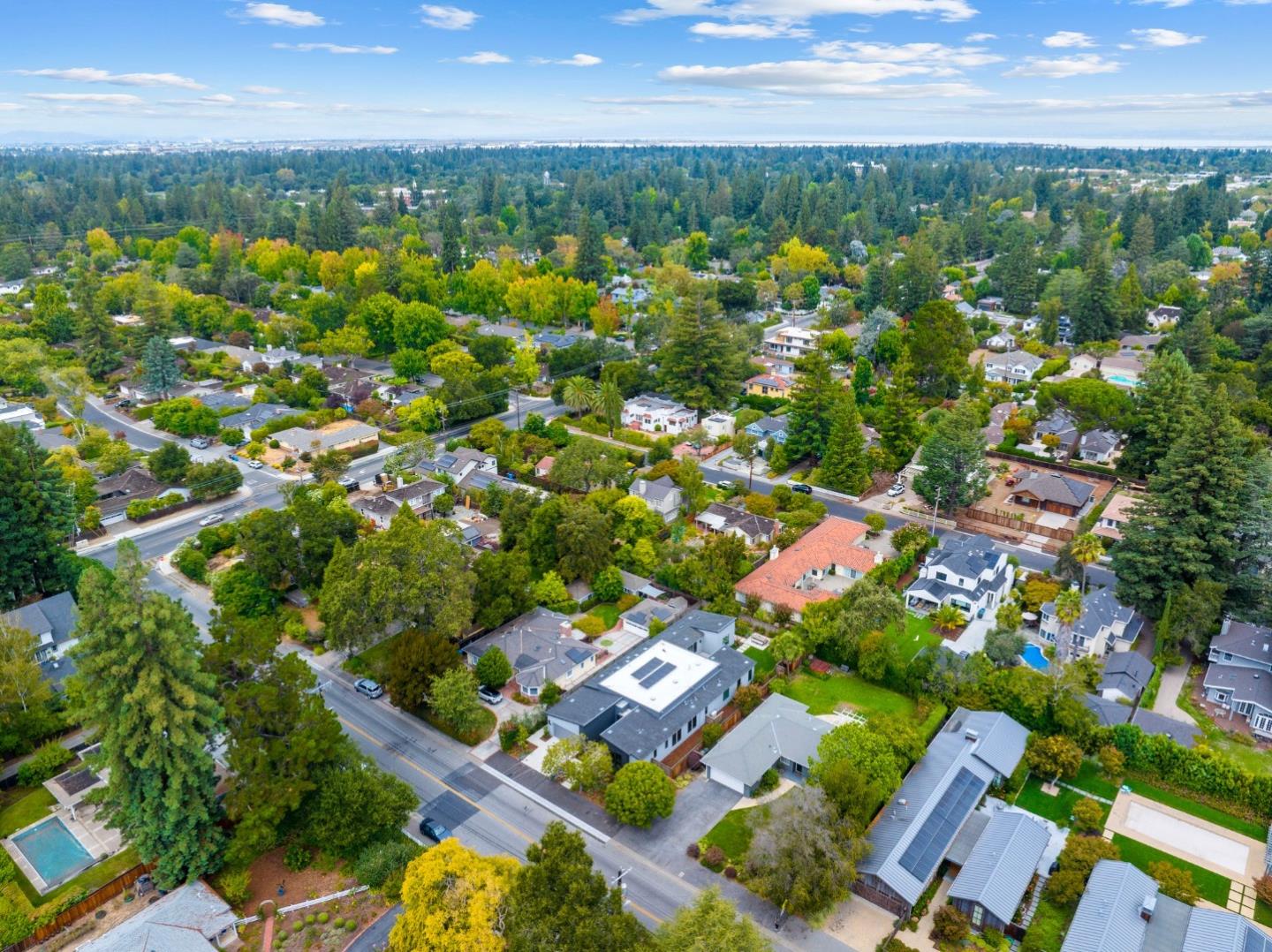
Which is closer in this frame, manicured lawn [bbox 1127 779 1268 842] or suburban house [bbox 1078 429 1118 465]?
manicured lawn [bbox 1127 779 1268 842]

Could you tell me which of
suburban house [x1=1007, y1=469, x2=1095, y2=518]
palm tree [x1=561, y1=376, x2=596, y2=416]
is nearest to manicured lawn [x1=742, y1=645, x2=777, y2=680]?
suburban house [x1=1007, y1=469, x2=1095, y2=518]

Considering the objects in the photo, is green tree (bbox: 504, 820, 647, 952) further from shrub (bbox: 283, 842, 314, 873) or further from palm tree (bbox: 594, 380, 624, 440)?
palm tree (bbox: 594, 380, 624, 440)

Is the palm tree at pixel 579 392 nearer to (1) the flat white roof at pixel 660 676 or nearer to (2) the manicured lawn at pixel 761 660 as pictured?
(2) the manicured lawn at pixel 761 660

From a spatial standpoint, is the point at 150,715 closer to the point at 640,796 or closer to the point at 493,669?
the point at 493,669

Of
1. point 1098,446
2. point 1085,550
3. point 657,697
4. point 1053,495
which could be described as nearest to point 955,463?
point 1053,495

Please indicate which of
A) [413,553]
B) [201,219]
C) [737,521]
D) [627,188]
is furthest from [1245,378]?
[201,219]

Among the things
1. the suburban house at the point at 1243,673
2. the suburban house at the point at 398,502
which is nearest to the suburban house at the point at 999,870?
the suburban house at the point at 1243,673
